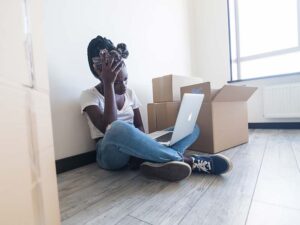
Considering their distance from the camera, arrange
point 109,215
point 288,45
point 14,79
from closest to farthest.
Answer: point 14,79 < point 109,215 < point 288,45

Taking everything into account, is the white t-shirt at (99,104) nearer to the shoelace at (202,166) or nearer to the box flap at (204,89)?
the box flap at (204,89)

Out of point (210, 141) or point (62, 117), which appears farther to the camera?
point (210, 141)

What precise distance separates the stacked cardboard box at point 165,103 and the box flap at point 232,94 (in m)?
0.30

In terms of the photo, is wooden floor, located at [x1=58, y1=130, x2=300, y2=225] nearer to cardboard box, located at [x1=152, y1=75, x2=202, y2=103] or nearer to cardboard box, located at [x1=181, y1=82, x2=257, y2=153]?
cardboard box, located at [x1=181, y1=82, x2=257, y2=153]

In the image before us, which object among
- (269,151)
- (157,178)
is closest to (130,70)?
(157,178)

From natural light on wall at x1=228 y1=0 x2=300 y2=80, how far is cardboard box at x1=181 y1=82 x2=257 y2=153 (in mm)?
1035

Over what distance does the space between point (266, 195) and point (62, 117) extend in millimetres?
952

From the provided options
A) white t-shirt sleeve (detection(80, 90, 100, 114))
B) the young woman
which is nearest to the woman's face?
the young woman

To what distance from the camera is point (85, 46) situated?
45.0 inches

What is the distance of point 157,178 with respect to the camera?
78 centimetres

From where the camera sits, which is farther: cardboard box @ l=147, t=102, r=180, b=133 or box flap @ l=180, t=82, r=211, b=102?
cardboard box @ l=147, t=102, r=180, b=133

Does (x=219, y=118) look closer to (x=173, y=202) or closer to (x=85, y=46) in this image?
(x=173, y=202)

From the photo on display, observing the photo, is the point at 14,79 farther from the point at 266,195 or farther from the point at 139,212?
the point at 266,195

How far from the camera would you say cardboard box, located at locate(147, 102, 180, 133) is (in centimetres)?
129
